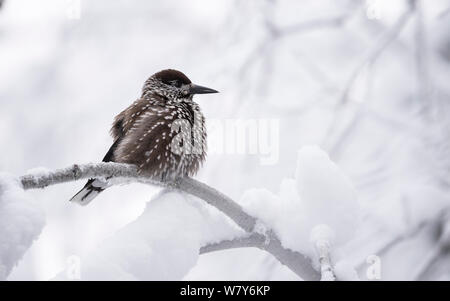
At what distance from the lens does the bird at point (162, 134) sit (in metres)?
3.15

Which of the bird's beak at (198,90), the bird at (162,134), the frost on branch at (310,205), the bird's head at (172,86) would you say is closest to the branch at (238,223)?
the frost on branch at (310,205)

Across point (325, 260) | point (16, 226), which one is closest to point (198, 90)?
point (325, 260)

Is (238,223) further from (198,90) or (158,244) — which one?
(198,90)

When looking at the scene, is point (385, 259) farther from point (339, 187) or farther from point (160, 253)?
point (160, 253)

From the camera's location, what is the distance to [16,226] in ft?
5.03

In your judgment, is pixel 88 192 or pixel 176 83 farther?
pixel 176 83

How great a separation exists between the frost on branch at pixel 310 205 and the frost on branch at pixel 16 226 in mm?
1162

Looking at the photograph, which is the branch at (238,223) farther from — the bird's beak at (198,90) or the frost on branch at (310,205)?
the bird's beak at (198,90)

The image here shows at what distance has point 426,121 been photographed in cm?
344

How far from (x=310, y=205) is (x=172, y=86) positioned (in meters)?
1.70

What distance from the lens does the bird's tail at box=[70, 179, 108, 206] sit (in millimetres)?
3291

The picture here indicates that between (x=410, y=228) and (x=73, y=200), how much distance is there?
2153mm

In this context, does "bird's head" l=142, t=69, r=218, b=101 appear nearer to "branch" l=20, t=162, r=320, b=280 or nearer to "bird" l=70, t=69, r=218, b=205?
"bird" l=70, t=69, r=218, b=205

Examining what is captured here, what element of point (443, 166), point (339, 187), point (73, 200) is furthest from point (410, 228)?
point (73, 200)
